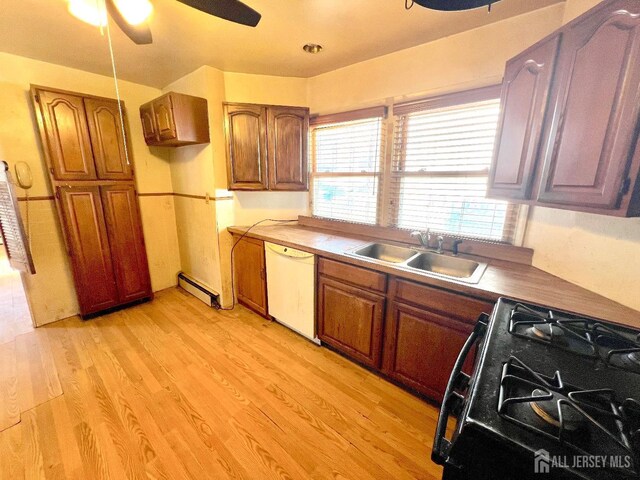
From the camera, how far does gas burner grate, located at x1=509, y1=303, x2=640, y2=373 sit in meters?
0.83

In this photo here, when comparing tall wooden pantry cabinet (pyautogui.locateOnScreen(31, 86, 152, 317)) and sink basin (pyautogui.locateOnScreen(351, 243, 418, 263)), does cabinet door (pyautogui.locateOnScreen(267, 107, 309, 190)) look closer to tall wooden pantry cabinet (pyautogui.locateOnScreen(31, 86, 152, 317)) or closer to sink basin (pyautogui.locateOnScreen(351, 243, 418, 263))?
sink basin (pyautogui.locateOnScreen(351, 243, 418, 263))

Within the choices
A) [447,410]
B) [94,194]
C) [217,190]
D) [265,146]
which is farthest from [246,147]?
[447,410]

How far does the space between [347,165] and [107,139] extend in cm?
237

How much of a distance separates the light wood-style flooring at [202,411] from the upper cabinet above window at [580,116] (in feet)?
4.78

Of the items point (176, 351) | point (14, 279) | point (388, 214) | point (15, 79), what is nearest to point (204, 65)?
point (15, 79)

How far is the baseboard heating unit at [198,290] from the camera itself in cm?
288

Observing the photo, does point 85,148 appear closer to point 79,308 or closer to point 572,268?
point 79,308

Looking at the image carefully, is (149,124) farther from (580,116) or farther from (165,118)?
(580,116)

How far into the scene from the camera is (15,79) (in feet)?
7.03

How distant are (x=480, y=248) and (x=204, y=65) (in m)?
2.81

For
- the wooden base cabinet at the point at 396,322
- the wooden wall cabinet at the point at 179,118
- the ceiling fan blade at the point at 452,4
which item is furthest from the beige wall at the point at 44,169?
the ceiling fan blade at the point at 452,4

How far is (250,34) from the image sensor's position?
182 cm

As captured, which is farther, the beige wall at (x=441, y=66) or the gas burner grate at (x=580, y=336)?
the beige wall at (x=441, y=66)

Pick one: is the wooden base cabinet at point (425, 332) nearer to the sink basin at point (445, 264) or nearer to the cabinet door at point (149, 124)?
the sink basin at point (445, 264)
